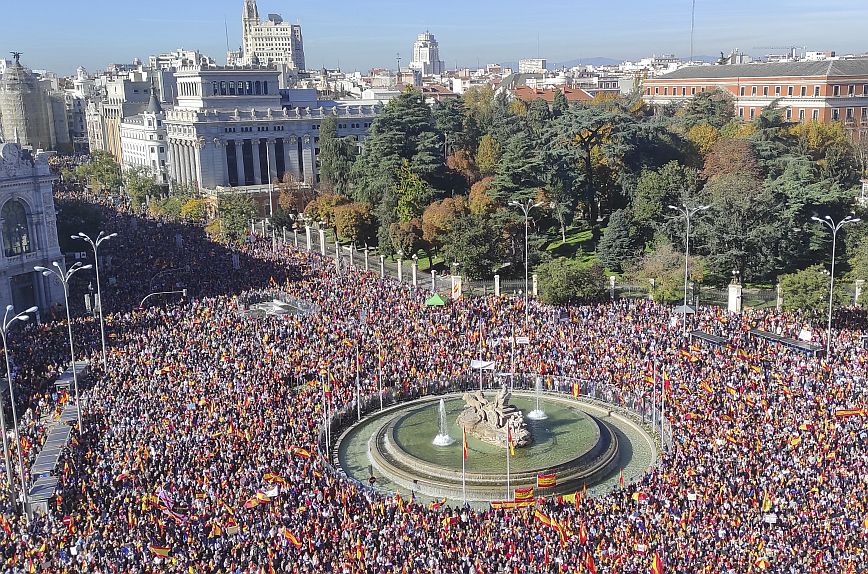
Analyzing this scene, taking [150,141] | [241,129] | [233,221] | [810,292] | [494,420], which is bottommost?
[494,420]

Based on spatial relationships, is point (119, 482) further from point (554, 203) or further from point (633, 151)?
point (633, 151)

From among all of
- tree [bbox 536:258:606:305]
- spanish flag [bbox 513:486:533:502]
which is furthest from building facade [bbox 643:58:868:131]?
spanish flag [bbox 513:486:533:502]

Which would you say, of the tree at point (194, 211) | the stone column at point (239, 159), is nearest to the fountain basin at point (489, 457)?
the tree at point (194, 211)

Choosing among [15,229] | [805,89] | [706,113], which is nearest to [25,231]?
[15,229]

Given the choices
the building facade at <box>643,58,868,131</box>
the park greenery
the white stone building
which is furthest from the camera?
the white stone building

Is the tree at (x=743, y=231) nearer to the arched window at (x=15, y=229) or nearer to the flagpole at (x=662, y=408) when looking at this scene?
the flagpole at (x=662, y=408)

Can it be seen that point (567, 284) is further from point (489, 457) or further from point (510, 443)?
point (489, 457)

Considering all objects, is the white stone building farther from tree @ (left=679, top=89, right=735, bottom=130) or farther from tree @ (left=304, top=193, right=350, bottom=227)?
tree @ (left=679, top=89, right=735, bottom=130)
